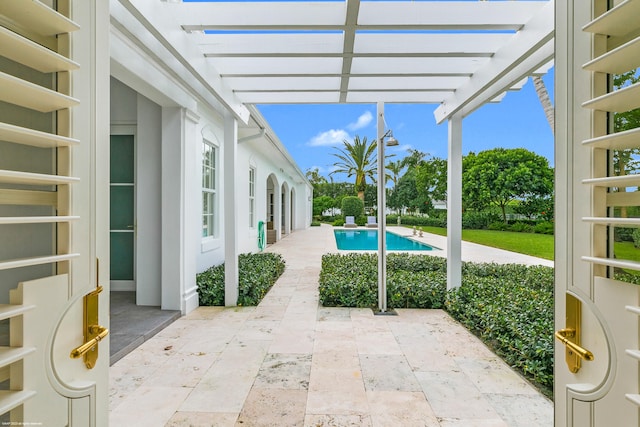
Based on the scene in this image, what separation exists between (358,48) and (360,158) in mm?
23765

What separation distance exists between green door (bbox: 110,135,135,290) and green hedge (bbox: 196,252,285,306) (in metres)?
1.16

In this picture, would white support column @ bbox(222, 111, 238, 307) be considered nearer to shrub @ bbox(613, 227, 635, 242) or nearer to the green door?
the green door

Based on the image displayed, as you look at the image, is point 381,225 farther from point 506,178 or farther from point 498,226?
point 506,178

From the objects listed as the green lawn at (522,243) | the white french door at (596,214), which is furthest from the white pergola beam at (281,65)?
the green lawn at (522,243)

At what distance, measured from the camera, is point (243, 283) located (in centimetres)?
493

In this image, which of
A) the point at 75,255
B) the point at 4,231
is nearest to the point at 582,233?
the point at 75,255

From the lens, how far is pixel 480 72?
3.53 metres

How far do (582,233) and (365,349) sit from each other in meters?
2.70

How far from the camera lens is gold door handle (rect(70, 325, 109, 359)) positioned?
0.85 m

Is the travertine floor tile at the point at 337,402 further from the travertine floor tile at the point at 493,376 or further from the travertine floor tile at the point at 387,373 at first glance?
the travertine floor tile at the point at 493,376

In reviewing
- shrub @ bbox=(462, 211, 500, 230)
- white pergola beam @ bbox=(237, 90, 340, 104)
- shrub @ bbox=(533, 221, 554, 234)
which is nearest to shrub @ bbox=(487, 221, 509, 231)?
shrub @ bbox=(462, 211, 500, 230)

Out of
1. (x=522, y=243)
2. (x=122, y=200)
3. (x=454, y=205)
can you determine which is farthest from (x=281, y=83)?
(x=522, y=243)

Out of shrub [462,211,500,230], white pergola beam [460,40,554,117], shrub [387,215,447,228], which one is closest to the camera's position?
white pergola beam [460,40,554,117]

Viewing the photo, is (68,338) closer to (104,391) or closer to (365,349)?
(104,391)
